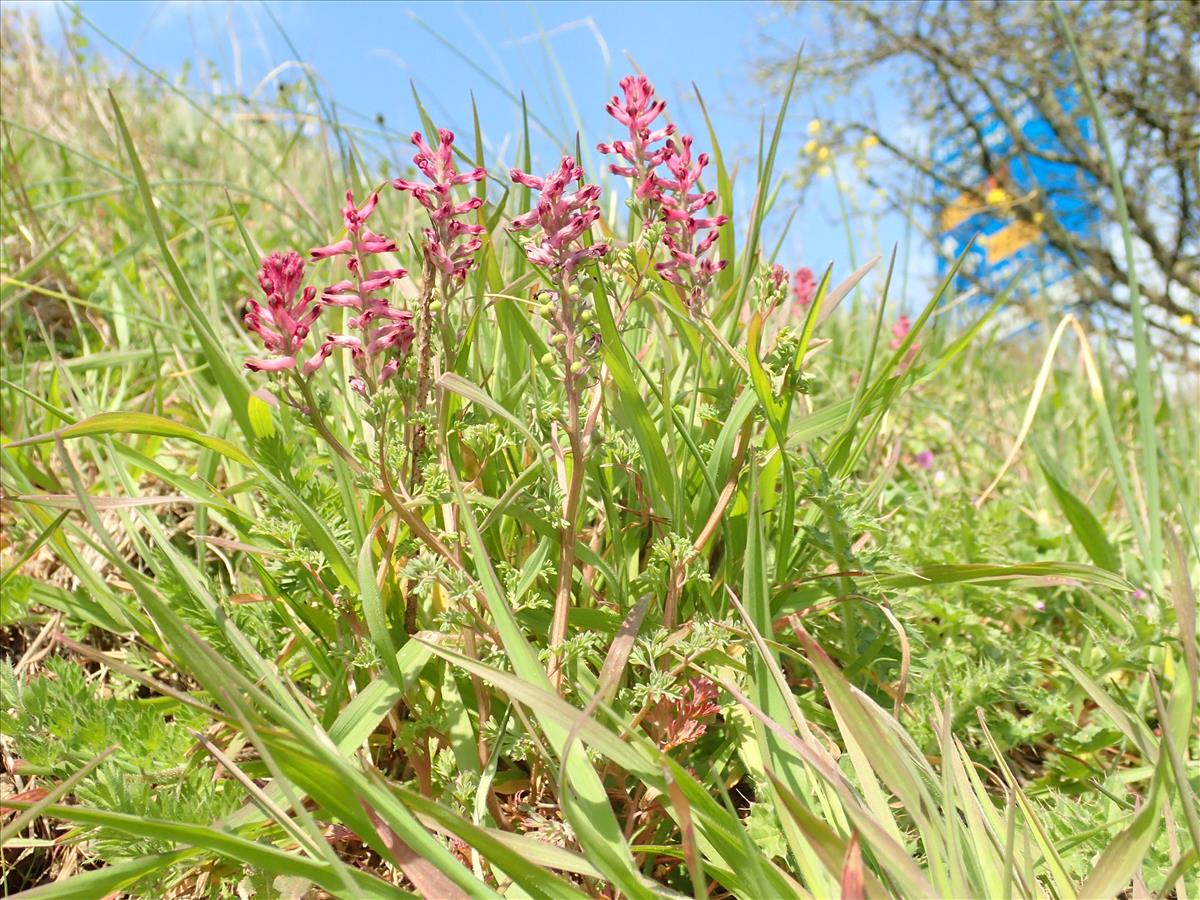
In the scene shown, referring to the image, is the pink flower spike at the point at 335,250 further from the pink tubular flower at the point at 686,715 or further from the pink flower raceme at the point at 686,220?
the pink tubular flower at the point at 686,715

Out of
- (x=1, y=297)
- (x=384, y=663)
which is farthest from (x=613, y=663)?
(x=1, y=297)

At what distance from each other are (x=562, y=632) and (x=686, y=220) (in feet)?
2.20

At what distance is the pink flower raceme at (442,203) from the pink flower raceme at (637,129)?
26 centimetres

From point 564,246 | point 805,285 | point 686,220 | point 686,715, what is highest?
point 805,285

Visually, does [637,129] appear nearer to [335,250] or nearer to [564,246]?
[564,246]

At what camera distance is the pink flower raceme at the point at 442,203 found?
1.28m

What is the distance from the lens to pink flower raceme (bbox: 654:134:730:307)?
4.83 feet

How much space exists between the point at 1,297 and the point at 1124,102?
35.6 feet

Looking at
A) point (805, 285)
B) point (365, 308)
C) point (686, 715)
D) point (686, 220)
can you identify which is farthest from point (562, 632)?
point (805, 285)

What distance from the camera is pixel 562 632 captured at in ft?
4.42

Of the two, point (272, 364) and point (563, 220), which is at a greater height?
point (563, 220)

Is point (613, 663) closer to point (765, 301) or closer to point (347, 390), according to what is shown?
point (765, 301)

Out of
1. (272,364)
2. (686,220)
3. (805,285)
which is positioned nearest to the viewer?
(272,364)

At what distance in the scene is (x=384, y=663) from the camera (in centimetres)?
132
